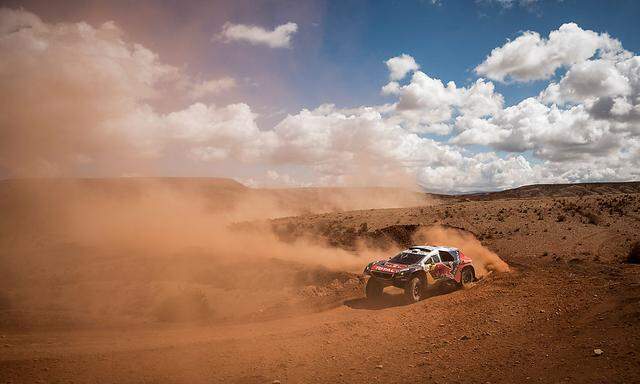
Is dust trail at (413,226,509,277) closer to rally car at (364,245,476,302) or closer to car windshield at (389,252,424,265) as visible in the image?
rally car at (364,245,476,302)

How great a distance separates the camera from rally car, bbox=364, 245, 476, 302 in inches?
482

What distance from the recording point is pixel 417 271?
41.0 feet

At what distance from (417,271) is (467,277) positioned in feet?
10.4

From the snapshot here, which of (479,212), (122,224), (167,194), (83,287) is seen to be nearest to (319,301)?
(83,287)

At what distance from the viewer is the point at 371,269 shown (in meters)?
12.9

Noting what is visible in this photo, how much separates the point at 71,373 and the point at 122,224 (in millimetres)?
39820

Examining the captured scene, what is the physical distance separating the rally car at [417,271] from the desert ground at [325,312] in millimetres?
511

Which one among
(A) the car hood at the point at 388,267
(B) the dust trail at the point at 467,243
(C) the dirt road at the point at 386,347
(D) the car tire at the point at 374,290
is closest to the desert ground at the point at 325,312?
(C) the dirt road at the point at 386,347

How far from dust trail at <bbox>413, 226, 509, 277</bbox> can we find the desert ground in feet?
0.51

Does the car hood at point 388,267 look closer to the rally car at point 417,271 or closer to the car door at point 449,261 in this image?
the rally car at point 417,271

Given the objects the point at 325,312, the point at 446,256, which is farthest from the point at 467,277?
the point at 325,312

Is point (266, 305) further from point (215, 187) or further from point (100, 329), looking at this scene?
point (215, 187)

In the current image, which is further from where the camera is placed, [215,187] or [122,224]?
[215,187]

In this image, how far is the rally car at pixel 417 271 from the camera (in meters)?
12.2
